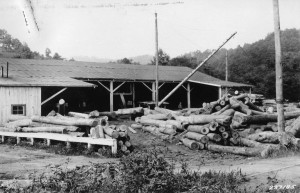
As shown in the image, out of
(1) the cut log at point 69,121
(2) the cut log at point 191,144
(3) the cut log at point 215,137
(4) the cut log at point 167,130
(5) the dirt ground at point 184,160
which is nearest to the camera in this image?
(5) the dirt ground at point 184,160

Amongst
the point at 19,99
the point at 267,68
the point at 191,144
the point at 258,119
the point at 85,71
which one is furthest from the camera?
the point at 267,68

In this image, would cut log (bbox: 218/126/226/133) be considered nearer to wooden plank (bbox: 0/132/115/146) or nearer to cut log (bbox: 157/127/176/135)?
cut log (bbox: 157/127/176/135)

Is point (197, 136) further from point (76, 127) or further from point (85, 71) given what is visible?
point (85, 71)

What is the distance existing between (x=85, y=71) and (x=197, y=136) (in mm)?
16292

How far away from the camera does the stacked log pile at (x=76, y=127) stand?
533 inches

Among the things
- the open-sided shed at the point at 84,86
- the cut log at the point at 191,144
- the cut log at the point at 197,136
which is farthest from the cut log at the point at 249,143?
the open-sided shed at the point at 84,86

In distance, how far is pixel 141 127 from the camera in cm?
2038

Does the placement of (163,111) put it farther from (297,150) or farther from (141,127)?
(297,150)

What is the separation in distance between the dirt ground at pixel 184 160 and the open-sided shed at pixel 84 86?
4548mm

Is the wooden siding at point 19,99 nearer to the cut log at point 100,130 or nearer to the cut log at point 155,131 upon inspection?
the cut log at point 155,131

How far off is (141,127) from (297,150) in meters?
10.1

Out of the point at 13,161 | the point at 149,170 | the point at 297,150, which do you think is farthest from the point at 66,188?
the point at 297,150

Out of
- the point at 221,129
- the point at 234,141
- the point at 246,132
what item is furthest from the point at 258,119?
the point at 221,129

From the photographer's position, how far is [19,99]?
19797mm
